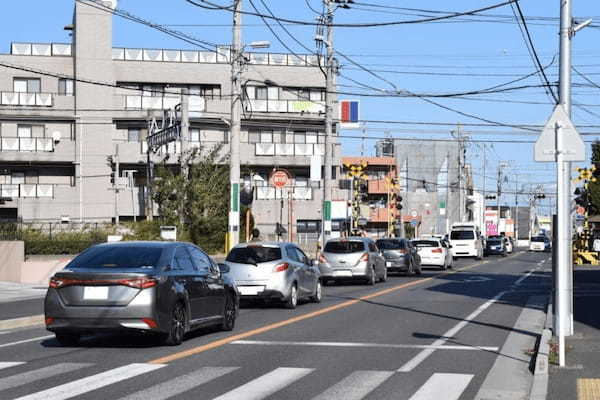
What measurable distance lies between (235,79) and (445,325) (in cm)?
1826

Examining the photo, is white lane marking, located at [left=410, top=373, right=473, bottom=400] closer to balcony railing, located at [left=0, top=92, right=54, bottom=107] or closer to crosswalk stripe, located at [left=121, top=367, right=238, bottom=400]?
crosswalk stripe, located at [left=121, top=367, right=238, bottom=400]

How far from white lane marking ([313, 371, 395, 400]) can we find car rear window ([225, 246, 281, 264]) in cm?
1114

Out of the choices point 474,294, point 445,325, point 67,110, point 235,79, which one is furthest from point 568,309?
point 67,110

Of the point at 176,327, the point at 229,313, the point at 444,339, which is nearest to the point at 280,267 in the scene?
the point at 229,313

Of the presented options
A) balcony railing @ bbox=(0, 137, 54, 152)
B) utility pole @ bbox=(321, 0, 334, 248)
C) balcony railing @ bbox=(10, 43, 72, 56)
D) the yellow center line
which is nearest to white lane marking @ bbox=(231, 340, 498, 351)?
the yellow center line

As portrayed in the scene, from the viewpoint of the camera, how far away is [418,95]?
148 ft

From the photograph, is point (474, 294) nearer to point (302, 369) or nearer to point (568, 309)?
point (568, 309)

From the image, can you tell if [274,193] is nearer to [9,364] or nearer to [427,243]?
[427,243]

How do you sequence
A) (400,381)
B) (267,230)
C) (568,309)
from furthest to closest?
(267,230), (568,309), (400,381)

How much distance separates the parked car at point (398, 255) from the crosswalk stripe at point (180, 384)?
2994 centimetres

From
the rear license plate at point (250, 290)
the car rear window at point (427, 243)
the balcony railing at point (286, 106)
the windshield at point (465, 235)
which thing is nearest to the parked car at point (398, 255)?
the car rear window at point (427, 243)

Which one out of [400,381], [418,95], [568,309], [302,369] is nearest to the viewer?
[400,381]

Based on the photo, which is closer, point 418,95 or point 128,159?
point 418,95

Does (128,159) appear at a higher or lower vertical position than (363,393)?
higher
